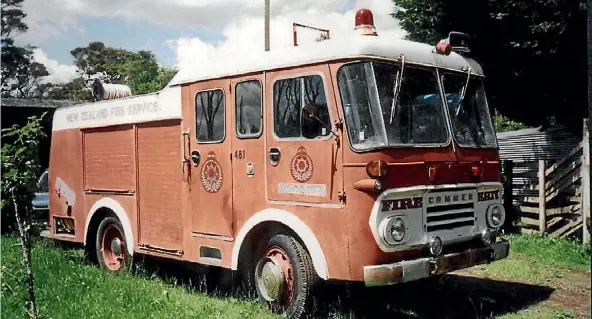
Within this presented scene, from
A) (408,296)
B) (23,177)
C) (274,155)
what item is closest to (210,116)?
(274,155)

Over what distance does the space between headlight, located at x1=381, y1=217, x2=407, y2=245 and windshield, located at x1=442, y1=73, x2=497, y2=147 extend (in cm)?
124

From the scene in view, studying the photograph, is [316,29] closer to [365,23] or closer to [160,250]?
[365,23]

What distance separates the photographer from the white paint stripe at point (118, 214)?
8242mm

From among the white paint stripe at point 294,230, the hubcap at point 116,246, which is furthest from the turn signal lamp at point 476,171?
the hubcap at point 116,246

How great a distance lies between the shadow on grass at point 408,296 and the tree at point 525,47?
172 inches

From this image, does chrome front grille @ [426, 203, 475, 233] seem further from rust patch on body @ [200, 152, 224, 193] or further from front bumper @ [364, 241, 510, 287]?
rust patch on body @ [200, 152, 224, 193]

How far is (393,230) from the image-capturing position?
5.60m

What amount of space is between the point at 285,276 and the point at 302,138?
134cm

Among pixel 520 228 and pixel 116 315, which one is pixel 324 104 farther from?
pixel 520 228

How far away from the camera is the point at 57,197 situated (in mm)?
9883

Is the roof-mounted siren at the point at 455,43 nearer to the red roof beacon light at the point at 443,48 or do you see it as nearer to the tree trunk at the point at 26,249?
the red roof beacon light at the point at 443,48

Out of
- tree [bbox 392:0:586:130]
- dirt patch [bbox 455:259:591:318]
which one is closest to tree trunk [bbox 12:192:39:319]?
dirt patch [bbox 455:259:591:318]

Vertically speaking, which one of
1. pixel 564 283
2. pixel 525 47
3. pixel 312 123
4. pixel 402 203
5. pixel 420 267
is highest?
pixel 525 47

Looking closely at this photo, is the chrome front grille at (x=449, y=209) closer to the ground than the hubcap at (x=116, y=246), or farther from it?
farther from it
